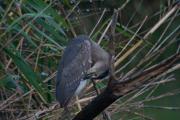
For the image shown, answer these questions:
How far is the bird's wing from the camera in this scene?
7.22 feet

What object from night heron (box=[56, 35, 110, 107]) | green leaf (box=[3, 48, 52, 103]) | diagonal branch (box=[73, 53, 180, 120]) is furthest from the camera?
green leaf (box=[3, 48, 52, 103])

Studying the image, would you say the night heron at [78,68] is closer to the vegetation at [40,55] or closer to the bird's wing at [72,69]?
the bird's wing at [72,69]

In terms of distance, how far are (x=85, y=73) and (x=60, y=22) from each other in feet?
1.57

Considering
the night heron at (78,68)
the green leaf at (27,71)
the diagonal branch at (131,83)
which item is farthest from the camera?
the green leaf at (27,71)

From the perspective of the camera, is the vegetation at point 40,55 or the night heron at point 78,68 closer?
the night heron at point 78,68

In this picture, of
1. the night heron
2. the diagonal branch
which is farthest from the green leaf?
the diagonal branch

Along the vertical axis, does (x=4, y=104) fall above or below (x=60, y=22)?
below

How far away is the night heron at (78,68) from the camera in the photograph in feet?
7.20

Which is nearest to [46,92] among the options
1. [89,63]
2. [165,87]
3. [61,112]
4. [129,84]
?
[61,112]

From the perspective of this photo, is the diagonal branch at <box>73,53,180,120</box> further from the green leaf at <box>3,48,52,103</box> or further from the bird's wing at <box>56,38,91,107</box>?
the green leaf at <box>3,48,52,103</box>

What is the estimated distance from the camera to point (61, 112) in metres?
2.64

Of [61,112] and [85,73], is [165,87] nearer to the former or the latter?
[61,112]

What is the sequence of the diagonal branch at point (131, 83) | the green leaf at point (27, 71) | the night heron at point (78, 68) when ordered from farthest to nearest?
the green leaf at point (27, 71) < the night heron at point (78, 68) < the diagonal branch at point (131, 83)

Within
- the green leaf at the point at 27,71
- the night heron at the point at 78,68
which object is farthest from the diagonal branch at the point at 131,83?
the green leaf at the point at 27,71
